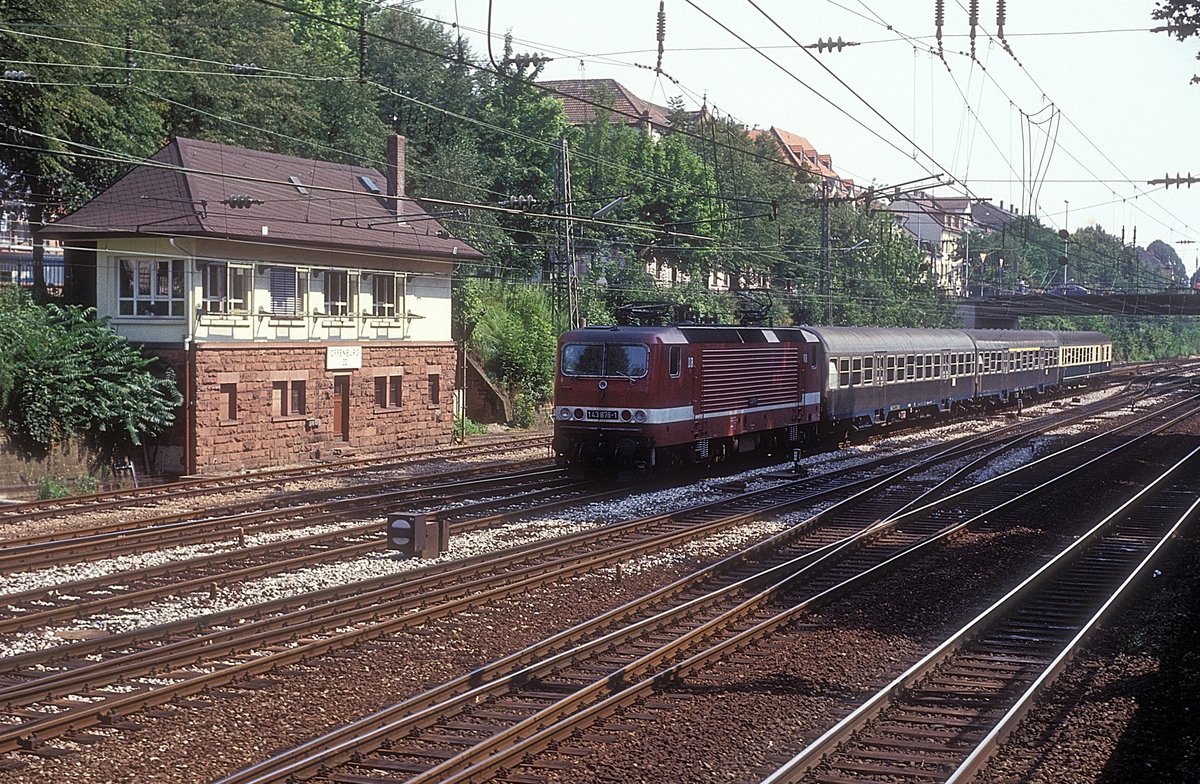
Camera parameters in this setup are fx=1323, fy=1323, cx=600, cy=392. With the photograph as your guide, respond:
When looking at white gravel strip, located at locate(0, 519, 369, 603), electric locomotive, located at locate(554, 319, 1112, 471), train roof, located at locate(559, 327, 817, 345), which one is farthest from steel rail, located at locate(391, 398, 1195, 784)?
train roof, located at locate(559, 327, 817, 345)

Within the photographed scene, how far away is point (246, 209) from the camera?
30.7 meters

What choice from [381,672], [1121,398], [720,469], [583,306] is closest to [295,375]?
[720,469]

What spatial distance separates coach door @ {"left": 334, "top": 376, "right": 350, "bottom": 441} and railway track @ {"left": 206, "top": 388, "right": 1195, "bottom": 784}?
18.4 metres

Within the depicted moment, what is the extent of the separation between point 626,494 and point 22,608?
1215cm

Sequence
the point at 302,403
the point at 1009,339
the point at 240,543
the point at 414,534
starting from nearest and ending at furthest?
the point at 414,534
the point at 240,543
the point at 302,403
the point at 1009,339

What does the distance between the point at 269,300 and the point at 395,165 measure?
26.3ft

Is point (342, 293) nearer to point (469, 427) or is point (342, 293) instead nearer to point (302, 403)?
point (302, 403)

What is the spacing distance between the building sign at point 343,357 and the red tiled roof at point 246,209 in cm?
250

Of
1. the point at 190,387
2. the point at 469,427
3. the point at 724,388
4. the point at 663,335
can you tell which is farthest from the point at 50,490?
the point at 469,427

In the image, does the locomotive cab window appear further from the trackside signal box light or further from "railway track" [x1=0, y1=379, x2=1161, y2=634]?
the trackside signal box light

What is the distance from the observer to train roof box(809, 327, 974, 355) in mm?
32531

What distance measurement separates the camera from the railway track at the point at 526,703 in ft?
29.3

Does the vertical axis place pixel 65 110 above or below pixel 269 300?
above

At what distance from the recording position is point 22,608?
45.9 ft
